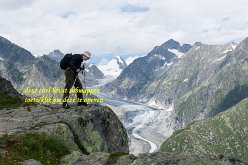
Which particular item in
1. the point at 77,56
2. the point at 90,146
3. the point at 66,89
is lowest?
the point at 90,146

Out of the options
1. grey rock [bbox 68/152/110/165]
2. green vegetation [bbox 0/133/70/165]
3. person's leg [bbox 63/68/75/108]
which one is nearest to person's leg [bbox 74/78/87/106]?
person's leg [bbox 63/68/75/108]

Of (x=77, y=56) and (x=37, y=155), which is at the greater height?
(x=77, y=56)

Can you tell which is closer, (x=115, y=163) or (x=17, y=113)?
(x=115, y=163)

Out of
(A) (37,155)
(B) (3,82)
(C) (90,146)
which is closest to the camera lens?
(A) (37,155)

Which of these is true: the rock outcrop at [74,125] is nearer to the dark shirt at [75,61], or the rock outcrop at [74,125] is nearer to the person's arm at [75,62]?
the person's arm at [75,62]

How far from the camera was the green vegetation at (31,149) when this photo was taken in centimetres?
2095

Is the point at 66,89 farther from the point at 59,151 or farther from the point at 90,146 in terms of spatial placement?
the point at 59,151

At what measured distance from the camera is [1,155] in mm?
20656

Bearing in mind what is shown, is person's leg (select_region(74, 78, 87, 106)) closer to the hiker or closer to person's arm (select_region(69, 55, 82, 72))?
the hiker

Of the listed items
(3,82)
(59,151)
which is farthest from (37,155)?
(3,82)

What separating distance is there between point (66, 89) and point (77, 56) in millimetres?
3407

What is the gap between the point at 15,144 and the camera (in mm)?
22266

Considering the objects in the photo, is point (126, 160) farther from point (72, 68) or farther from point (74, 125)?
point (72, 68)

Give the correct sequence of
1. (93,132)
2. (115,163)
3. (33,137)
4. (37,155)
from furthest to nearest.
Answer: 1. (93,132)
2. (33,137)
3. (37,155)
4. (115,163)
